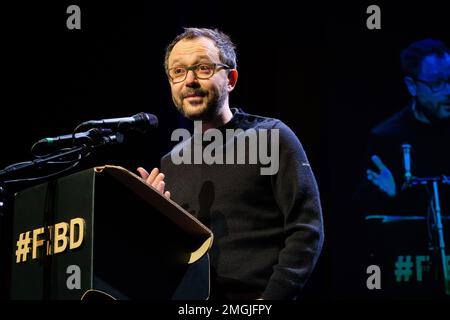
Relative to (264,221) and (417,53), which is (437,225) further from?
(264,221)

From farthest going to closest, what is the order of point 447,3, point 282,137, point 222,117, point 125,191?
point 447,3, point 222,117, point 282,137, point 125,191

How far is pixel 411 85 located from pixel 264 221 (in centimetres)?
246

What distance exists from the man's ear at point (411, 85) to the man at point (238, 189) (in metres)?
2.12

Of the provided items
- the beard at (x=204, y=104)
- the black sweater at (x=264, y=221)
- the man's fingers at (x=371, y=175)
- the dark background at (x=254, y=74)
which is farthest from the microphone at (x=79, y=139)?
the man's fingers at (x=371, y=175)

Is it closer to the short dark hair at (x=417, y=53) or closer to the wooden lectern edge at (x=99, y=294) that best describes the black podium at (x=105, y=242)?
the wooden lectern edge at (x=99, y=294)

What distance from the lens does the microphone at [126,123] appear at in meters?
2.07

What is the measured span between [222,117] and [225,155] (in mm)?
187

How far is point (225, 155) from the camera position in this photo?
2.28 m

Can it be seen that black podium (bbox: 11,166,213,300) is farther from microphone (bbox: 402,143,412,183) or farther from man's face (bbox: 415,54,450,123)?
man's face (bbox: 415,54,450,123)

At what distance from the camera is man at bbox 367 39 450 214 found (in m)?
4.03

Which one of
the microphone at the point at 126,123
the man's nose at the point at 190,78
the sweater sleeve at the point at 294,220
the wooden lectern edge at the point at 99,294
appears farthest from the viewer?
the man's nose at the point at 190,78

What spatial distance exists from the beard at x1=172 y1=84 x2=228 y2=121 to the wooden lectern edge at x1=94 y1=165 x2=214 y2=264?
66cm

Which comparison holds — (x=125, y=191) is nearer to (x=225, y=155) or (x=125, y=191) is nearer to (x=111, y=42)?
(x=225, y=155)
